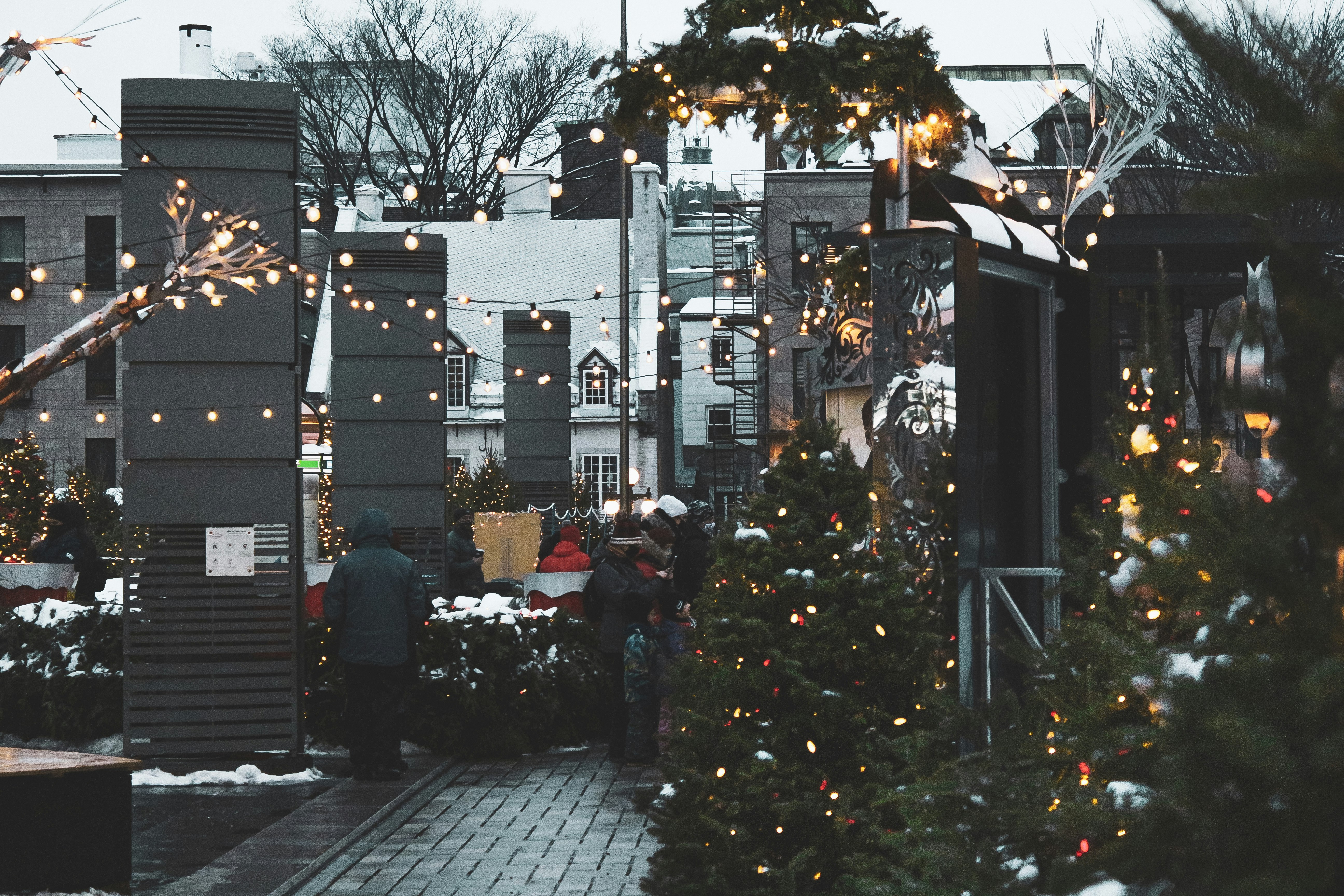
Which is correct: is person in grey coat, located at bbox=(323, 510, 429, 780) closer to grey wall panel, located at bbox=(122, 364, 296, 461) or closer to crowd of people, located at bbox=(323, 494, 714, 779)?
crowd of people, located at bbox=(323, 494, 714, 779)

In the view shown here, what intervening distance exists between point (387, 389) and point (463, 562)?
2.57 m

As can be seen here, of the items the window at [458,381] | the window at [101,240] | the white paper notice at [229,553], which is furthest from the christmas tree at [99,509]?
the window at [458,381]

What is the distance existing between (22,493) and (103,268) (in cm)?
2549

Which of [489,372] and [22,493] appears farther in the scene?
[489,372]

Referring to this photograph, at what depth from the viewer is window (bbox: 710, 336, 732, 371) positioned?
4375cm

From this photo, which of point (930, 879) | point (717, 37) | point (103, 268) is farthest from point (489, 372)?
point (930, 879)

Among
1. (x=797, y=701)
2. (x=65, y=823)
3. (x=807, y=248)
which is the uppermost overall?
(x=807, y=248)

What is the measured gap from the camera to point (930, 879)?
3.33 metres

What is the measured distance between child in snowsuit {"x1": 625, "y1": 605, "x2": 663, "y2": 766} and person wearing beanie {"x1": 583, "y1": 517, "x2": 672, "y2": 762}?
0.33 feet

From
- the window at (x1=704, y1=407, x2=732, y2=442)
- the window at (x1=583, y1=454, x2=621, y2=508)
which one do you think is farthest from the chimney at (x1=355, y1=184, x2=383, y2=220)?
the window at (x1=704, y1=407, x2=732, y2=442)

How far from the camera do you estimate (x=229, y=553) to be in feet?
40.4

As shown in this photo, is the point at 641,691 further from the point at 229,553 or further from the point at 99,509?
the point at 99,509

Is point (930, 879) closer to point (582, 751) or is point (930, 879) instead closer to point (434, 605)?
point (582, 751)

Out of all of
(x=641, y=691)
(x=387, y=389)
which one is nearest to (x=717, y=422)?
(x=387, y=389)
